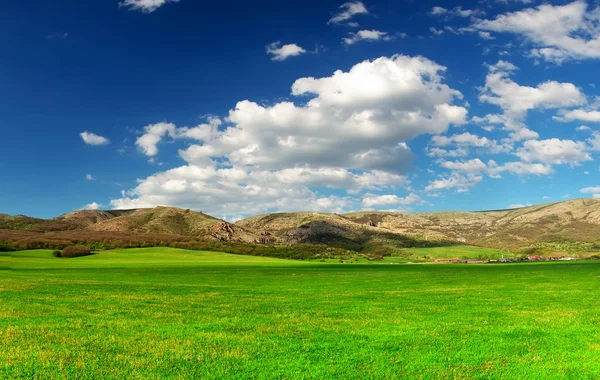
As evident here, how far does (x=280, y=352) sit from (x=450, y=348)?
6.12 m

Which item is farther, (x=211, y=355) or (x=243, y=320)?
(x=243, y=320)

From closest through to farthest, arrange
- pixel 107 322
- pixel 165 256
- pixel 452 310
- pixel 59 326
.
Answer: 1. pixel 59 326
2. pixel 107 322
3. pixel 452 310
4. pixel 165 256

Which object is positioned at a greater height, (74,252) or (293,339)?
(293,339)

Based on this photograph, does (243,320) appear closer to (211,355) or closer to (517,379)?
(211,355)

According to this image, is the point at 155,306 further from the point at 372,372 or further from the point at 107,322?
the point at 372,372

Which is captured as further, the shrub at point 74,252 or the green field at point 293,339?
the shrub at point 74,252

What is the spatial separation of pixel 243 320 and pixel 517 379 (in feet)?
40.1

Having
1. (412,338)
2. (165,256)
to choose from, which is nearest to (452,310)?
(412,338)

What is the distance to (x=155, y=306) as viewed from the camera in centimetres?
2525

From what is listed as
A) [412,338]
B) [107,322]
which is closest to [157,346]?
[107,322]

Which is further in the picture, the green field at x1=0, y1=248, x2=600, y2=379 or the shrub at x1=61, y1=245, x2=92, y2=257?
the shrub at x1=61, y1=245, x2=92, y2=257

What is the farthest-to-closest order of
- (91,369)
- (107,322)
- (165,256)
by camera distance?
(165,256) → (107,322) → (91,369)

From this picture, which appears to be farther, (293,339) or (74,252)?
(74,252)

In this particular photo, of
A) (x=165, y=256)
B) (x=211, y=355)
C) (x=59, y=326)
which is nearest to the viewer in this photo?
(x=211, y=355)
